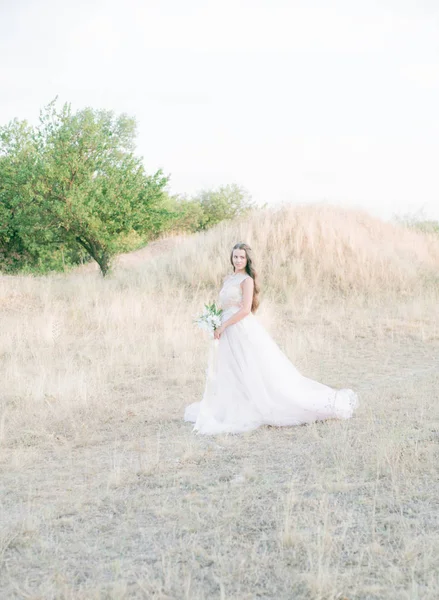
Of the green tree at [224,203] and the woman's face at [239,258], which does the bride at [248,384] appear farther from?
the green tree at [224,203]

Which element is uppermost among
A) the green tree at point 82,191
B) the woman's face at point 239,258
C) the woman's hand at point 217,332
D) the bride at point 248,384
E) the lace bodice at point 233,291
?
the green tree at point 82,191

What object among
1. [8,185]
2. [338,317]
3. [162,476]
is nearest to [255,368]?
[162,476]

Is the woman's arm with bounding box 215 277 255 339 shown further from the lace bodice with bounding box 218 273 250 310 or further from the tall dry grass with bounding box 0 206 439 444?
the tall dry grass with bounding box 0 206 439 444

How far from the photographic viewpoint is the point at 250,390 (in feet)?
23.0

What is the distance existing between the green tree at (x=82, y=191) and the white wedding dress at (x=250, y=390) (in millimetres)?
11466

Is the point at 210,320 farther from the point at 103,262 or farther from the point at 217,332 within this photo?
the point at 103,262

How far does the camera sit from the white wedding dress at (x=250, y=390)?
22.3ft

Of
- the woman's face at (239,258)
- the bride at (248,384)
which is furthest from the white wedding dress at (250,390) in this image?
the woman's face at (239,258)

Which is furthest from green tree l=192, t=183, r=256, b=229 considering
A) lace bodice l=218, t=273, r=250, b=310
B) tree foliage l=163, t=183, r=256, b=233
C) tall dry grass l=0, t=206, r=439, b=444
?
lace bodice l=218, t=273, r=250, b=310

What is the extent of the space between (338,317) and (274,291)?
2.94 metres

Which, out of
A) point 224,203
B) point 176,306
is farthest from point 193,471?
point 224,203

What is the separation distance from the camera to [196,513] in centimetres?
427

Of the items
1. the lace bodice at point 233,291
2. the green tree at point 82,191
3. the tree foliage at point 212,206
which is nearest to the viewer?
the lace bodice at point 233,291

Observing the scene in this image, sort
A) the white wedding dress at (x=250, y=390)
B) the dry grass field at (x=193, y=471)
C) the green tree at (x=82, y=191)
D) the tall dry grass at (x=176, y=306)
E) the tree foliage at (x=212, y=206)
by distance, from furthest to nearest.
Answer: the tree foliage at (x=212, y=206), the green tree at (x=82, y=191), the tall dry grass at (x=176, y=306), the white wedding dress at (x=250, y=390), the dry grass field at (x=193, y=471)
